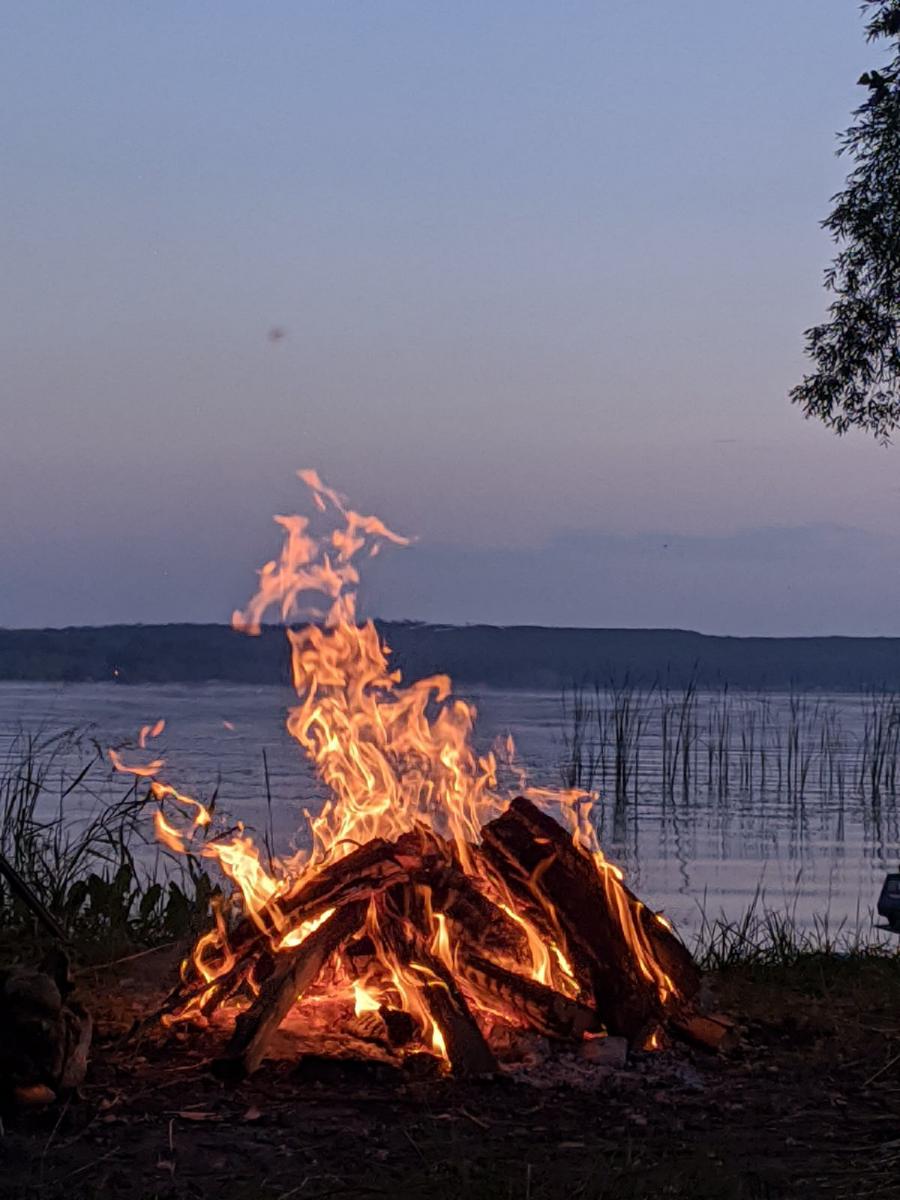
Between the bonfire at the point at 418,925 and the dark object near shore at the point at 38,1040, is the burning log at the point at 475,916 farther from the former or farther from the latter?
the dark object near shore at the point at 38,1040

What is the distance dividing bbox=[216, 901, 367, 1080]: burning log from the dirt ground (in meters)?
0.11

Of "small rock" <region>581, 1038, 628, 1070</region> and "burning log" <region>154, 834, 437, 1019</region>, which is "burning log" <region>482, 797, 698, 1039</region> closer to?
"small rock" <region>581, 1038, 628, 1070</region>

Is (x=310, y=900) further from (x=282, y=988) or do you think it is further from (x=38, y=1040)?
(x=38, y=1040)

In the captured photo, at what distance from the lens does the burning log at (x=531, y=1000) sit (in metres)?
6.12

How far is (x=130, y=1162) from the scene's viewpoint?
482 cm

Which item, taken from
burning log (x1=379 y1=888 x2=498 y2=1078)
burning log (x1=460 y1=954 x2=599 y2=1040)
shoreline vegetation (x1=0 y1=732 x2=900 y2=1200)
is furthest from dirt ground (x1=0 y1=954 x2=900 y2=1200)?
burning log (x1=460 y1=954 x2=599 y2=1040)

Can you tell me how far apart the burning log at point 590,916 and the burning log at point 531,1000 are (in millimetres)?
164

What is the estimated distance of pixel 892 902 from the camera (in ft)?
31.3

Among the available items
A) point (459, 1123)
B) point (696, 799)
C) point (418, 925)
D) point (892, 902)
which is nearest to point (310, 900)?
point (418, 925)

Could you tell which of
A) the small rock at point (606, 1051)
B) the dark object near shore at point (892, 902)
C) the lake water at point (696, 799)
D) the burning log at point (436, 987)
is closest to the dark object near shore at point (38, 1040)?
the burning log at point (436, 987)

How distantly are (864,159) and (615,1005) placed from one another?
29.5ft

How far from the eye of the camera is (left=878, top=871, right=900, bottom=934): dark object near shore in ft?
31.2

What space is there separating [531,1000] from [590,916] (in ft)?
1.55

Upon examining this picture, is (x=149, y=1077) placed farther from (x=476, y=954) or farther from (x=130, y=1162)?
(x=476, y=954)
